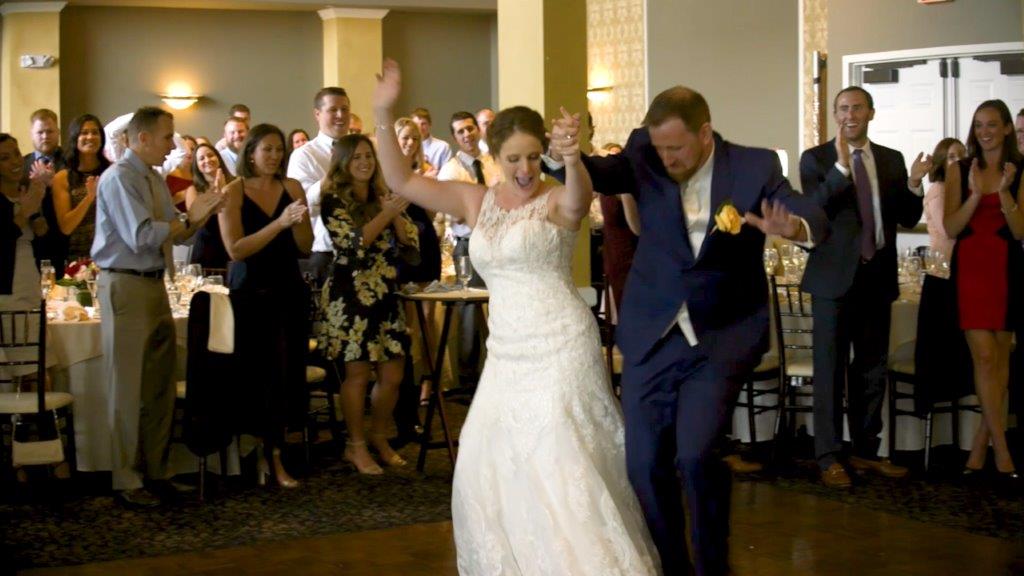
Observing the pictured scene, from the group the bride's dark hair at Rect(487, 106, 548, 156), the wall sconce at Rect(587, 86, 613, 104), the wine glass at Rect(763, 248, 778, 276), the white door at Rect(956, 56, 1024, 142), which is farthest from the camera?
the wall sconce at Rect(587, 86, 613, 104)

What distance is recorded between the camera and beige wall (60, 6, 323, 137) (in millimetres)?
15727

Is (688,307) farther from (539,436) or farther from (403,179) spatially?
(403,179)

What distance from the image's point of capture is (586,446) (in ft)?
14.2

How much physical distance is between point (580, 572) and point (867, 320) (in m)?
2.68

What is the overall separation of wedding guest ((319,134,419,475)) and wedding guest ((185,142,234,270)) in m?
0.89

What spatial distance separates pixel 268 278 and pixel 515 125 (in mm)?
2213

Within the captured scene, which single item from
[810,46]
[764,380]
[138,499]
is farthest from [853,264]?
[810,46]

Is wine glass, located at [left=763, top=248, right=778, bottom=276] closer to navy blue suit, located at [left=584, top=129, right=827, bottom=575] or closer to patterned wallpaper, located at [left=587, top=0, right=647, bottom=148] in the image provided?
navy blue suit, located at [left=584, top=129, right=827, bottom=575]

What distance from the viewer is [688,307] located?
4074mm

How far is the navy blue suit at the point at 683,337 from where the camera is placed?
13.4 feet

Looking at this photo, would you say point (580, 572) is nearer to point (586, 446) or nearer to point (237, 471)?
point (586, 446)

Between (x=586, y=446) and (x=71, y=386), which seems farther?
(x=71, y=386)

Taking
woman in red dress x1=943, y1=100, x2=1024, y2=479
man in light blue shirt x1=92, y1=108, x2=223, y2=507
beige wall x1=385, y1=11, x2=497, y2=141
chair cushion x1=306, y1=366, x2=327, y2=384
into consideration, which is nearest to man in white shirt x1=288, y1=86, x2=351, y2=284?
chair cushion x1=306, y1=366, x2=327, y2=384

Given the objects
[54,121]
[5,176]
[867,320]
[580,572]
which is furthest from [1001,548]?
[54,121]
